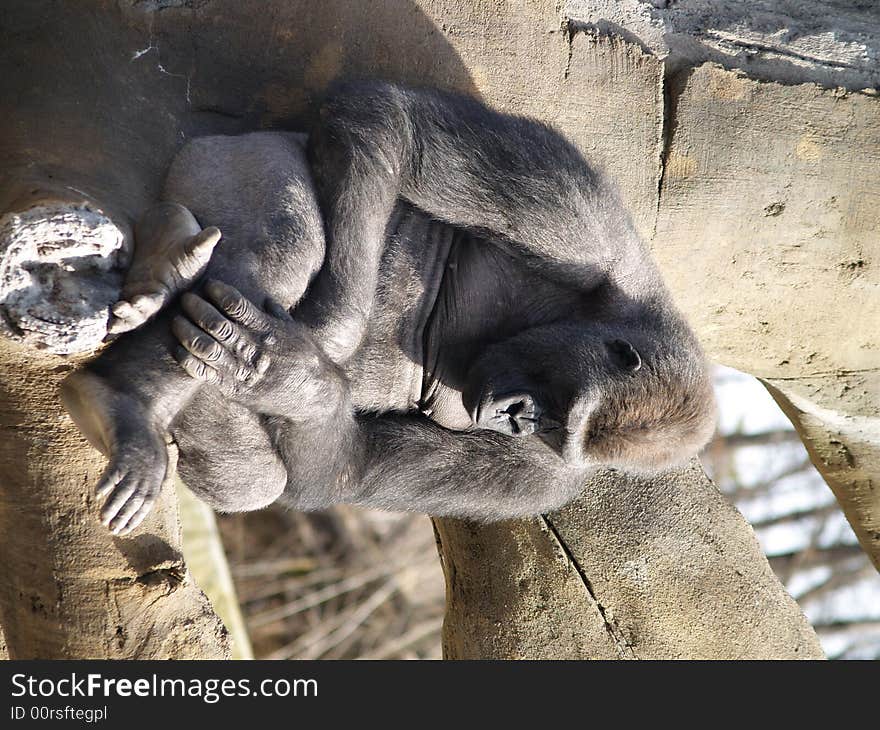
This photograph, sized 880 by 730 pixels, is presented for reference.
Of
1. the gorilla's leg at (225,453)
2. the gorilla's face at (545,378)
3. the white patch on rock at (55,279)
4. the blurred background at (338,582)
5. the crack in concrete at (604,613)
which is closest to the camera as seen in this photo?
the white patch on rock at (55,279)

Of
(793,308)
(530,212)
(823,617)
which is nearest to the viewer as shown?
(530,212)

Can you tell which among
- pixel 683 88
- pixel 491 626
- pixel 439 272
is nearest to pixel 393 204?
pixel 439 272

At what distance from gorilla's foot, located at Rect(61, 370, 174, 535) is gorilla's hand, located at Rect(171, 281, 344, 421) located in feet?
0.42

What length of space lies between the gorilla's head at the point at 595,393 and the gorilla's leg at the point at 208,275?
47 centimetres

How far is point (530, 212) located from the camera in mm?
1985

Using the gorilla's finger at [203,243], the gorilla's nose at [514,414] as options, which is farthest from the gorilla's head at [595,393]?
the gorilla's finger at [203,243]

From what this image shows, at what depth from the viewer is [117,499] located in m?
1.50

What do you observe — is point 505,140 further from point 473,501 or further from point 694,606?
point 694,606

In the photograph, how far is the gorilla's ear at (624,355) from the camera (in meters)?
2.00

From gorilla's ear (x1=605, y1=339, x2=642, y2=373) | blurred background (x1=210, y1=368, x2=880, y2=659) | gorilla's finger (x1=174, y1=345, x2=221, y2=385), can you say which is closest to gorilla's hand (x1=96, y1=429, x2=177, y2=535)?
gorilla's finger (x1=174, y1=345, x2=221, y2=385)

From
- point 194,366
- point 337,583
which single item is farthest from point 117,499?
point 337,583

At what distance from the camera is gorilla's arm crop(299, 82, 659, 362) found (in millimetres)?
1913

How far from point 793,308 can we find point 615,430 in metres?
1.33

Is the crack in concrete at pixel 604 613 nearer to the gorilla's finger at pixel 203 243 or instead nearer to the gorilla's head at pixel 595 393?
the gorilla's head at pixel 595 393
